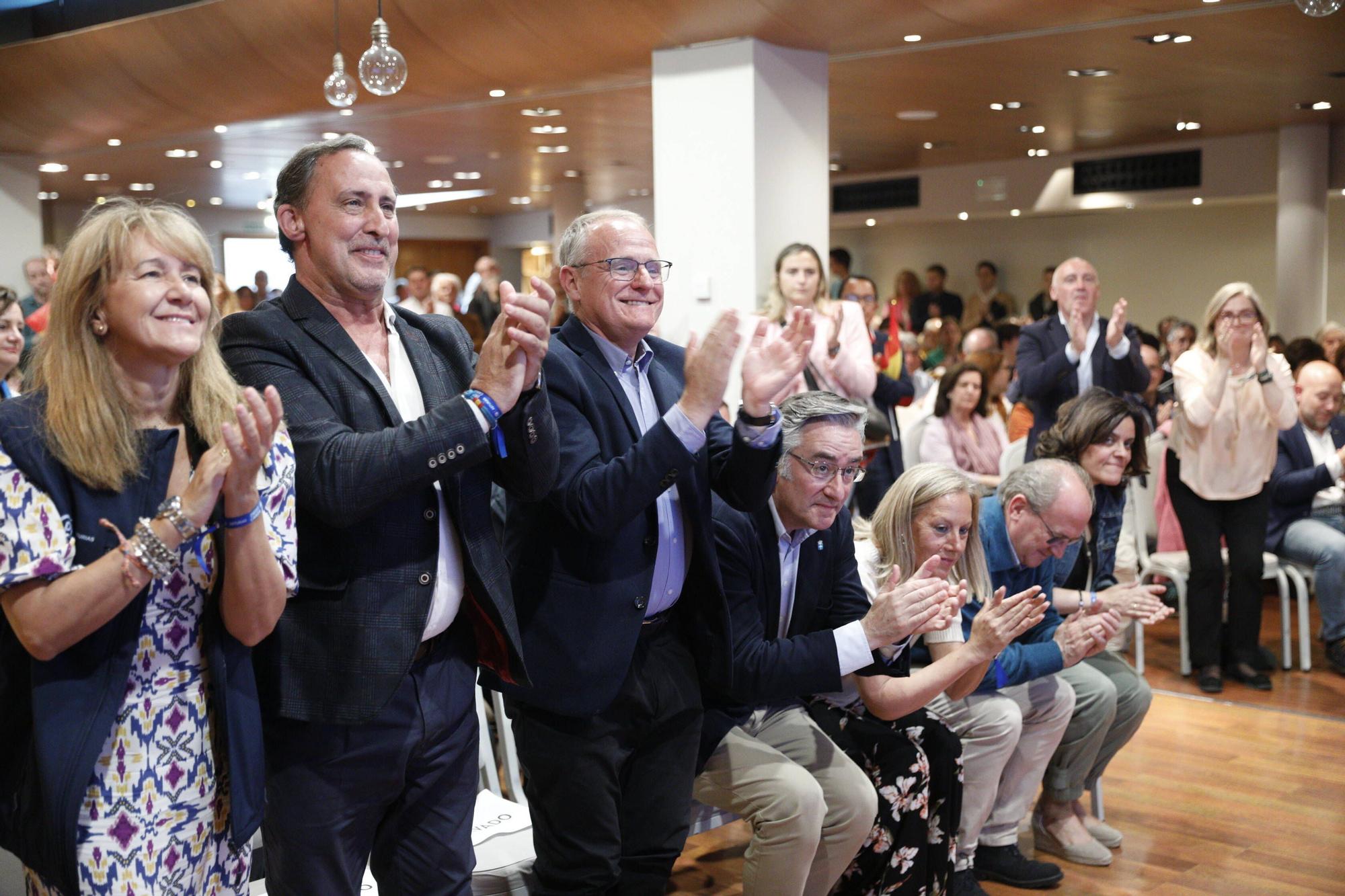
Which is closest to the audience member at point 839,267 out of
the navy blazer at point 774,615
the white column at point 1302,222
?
the white column at point 1302,222

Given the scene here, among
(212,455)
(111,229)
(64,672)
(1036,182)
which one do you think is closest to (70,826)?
(64,672)

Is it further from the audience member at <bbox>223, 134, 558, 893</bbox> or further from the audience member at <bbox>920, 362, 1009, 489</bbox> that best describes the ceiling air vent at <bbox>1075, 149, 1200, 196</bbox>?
the audience member at <bbox>223, 134, 558, 893</bbox>

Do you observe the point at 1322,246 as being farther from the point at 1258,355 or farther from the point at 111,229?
the point at 111,229

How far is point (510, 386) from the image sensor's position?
1804 mm

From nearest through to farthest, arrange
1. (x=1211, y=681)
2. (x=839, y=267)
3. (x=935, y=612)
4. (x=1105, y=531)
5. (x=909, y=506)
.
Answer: (x=935, y=612) < (x=909, y=506) < (x=1105, y=531) < (x=1211, y=681) < (x=839, y=267)

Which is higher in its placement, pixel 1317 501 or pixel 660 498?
pixel 660 498

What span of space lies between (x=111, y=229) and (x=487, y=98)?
274 inches

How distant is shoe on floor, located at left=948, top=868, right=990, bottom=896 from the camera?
3.11 m

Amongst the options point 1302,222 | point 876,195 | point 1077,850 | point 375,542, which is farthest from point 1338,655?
point 876,195

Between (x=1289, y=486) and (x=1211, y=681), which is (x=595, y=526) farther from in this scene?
(x=1289, y=486)

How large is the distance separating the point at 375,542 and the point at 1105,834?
2615mm

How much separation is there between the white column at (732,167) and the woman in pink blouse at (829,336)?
3.28ft

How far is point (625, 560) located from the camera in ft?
7.13

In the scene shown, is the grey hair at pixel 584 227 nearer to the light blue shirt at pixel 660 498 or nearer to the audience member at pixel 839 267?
the light blue shirt at pixel 660 498
